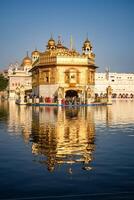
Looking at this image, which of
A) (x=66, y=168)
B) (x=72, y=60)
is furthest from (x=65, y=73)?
(x=66, y=168)

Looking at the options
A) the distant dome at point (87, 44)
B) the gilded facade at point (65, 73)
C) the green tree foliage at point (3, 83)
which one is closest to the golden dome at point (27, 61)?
the green tree foliage at point (3, 83)

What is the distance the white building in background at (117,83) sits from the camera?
14444cm

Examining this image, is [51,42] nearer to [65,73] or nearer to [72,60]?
[72,60]

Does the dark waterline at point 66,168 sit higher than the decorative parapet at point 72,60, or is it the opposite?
the decorative parapet at point 72,60

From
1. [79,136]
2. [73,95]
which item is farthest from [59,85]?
[79,136]

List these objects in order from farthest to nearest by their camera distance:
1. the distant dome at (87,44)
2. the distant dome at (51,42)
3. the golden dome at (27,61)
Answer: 1. the golden dome at (27,61)
2. the distant dome at (51,42)
3. the distant dome at (87,44)

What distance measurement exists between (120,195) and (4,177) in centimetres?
267

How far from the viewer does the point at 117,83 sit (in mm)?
146500

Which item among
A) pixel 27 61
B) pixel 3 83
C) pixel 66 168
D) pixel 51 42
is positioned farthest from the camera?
pixel 3 83

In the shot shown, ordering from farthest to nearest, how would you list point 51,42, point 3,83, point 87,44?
point 3,83 < point 51,42 < point 87,44

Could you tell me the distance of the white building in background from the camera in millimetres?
144438

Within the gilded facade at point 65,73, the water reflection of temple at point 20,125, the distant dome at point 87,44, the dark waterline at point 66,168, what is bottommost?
the dark waterline at point 66,168

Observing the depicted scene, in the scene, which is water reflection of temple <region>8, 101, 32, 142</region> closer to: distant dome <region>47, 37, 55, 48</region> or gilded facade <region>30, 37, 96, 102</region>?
gilded facade <region>30, 37, 96, 102</region>

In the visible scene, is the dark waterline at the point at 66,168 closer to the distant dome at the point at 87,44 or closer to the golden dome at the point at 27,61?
the distant dome at the point at 87,44
